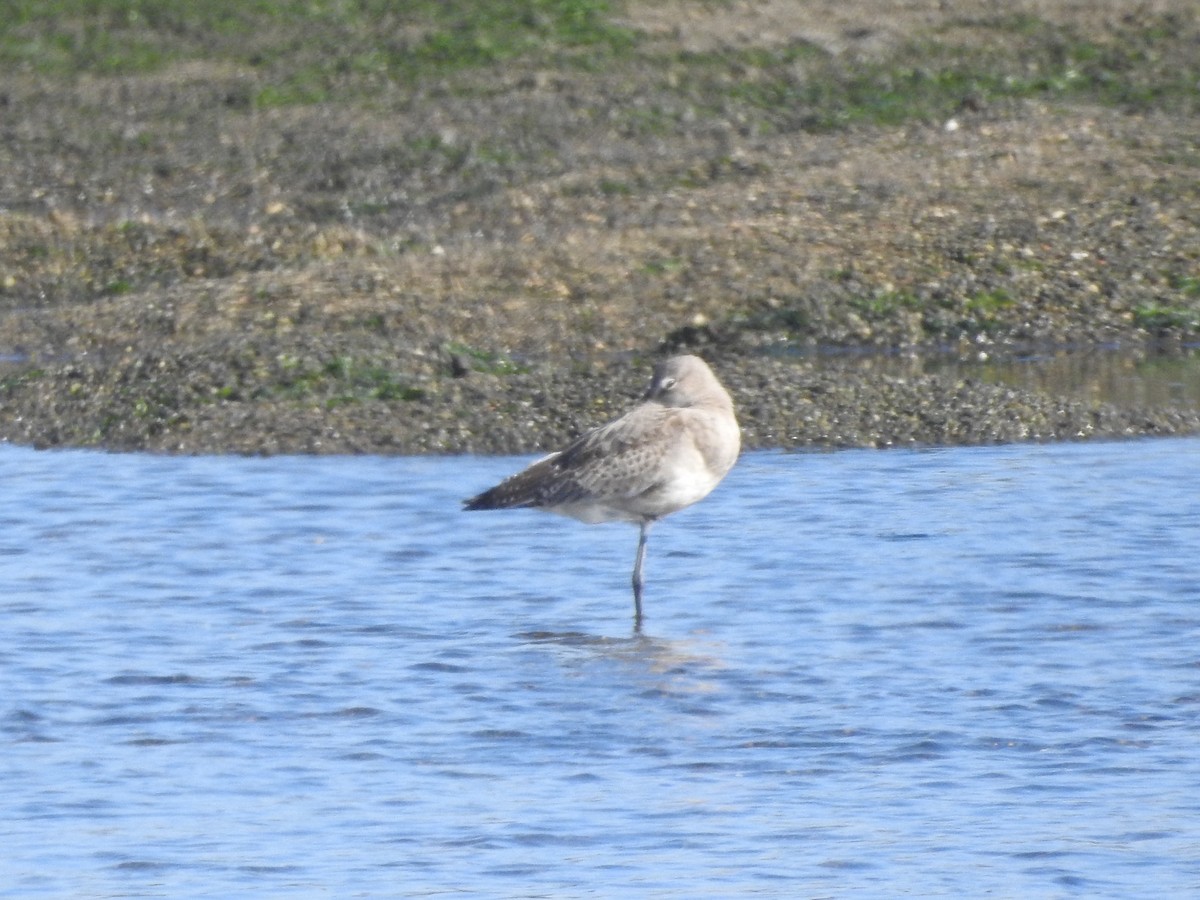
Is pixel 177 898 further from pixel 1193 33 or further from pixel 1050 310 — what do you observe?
pixel 1193 33

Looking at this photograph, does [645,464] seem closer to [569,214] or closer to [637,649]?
[637,649]

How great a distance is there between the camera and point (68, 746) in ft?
34.2

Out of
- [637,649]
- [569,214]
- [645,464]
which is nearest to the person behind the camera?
[637,649]

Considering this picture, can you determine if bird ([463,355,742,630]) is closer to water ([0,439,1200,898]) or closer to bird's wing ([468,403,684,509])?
bird's wing ([468,403,684,509])

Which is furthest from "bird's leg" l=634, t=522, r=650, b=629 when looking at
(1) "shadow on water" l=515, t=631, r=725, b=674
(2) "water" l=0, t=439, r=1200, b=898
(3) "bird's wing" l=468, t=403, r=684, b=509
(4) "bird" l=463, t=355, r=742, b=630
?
(1) "shadow on water" l=515, t=631, r=725, b=674

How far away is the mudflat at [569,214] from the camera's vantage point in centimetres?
1952

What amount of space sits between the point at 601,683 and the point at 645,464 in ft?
6.57

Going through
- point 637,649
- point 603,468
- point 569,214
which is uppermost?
point 569,214

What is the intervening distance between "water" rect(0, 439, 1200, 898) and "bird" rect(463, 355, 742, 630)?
59cm

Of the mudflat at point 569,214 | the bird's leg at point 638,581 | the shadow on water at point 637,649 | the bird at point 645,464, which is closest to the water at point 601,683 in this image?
the shadow on water at point 637,649

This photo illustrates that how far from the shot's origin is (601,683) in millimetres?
11766

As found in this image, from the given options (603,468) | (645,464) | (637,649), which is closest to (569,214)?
(603,468)

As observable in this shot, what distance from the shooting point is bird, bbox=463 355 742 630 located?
44.1ft

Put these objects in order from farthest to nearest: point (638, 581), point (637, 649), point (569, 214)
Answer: point (569, 214)
point (638, 581)
point (637, 649)
